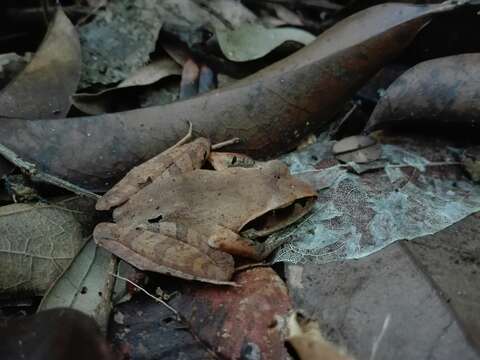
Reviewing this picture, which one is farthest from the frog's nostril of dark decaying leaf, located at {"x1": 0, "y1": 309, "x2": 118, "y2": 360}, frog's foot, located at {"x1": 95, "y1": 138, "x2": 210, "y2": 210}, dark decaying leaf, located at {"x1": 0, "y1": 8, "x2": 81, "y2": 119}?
dark decaying leaf, located at {"x1": 0, "y1": 8, "x2": 81, "y2": 119}

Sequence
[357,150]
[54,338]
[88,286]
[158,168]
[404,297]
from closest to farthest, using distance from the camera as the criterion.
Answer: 1. [54,338]
2. [404,297]
3. [88,286]
4. [158,168]
5. [357,150]

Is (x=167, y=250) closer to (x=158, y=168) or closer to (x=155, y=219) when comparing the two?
(x=155, y=219)

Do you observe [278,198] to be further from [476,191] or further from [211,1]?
[211,1]

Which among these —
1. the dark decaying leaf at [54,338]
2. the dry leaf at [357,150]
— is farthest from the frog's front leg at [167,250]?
the dry leaf at [357,150]

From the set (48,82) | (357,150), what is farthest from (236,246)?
(48,82)

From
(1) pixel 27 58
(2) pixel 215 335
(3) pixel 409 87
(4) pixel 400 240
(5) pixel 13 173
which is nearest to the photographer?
(2) pixel 215 335

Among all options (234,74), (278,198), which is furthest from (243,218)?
(234,74)
